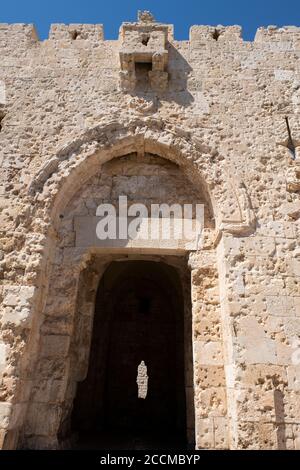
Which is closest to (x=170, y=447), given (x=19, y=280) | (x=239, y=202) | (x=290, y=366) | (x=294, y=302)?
(x=290, y=366)

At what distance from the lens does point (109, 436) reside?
7391 mm

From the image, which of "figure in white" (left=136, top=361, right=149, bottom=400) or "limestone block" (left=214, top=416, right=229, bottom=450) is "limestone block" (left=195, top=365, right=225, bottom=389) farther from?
"figure in white" (left=136, top=361, right=149, bottom=400)

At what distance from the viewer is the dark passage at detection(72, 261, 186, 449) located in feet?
27.4

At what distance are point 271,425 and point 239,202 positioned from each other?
2.72 meters

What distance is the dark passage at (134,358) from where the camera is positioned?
27.4ft

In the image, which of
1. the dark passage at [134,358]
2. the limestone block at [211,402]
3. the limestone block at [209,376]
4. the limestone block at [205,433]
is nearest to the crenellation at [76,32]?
the dark passage at [134,358]

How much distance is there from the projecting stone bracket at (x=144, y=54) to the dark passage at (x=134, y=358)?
470 centimetres

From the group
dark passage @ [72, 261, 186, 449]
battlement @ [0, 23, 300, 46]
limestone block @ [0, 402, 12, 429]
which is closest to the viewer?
limestone block @ [0, 402, 12, 429]

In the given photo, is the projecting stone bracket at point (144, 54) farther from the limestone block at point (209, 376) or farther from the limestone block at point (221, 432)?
the limestone block at point (221, 432)

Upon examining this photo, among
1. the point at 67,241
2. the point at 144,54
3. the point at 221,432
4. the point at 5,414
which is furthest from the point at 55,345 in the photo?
the point at 144,54

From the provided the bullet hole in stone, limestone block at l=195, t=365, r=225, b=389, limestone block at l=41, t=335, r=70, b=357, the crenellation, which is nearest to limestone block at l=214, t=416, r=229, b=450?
limestone block at l=195, t=365, r=225, b=389

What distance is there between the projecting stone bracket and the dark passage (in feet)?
15.4
